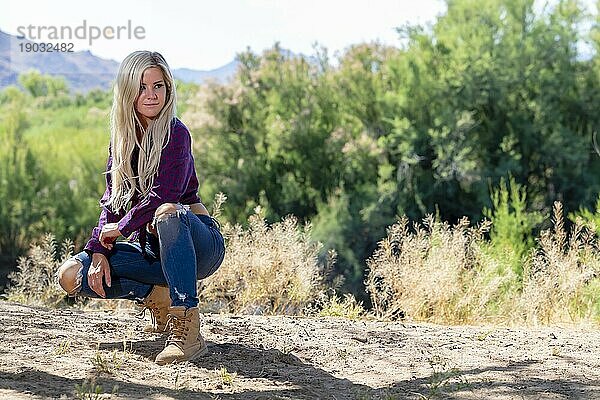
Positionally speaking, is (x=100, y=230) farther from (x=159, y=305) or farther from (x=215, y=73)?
(x=215, y=73)

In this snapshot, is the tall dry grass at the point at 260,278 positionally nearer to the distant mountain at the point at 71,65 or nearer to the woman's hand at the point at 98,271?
the woman's hand at the point at 98,271

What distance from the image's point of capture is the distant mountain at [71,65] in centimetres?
1448

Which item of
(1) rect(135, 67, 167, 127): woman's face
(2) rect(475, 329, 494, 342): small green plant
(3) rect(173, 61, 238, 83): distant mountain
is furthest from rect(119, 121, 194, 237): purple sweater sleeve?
(3) rect(173, 61, 238, 83): distant mountain

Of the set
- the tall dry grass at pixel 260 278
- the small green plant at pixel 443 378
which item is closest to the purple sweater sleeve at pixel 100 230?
the small green plant at pixel 443 378

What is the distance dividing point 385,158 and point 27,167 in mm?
6695

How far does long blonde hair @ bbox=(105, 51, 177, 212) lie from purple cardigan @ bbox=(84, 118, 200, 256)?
0.09 feet

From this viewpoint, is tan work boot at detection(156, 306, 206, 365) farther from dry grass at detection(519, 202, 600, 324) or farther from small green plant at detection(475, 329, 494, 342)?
dry grass at detection(519, 202, 600, 324)

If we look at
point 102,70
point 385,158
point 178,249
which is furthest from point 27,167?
point 178,249

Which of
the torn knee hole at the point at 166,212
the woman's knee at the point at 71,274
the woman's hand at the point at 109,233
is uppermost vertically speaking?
the torn knee hole at the point at 166,212

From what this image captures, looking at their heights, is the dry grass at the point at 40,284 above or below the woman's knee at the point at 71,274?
below

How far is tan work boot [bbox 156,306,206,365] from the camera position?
3061 millimetres

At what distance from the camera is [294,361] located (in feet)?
10.8

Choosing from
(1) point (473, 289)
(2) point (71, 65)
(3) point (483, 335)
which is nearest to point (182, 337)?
(3) point (483, 335)

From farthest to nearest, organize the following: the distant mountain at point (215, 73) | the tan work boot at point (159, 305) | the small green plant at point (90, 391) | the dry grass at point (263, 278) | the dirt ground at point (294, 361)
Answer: the distant mountain at point (215, 73) < the dry grass at point (263, 278) < the tan work boot at point (159, 305) < the dirt ground at point (294, 361) < the small green plant at point (90, 391)
